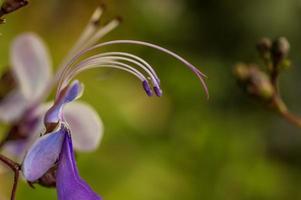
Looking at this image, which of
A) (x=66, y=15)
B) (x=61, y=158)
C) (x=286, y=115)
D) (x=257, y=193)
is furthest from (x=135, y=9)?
(x=61, y=158)

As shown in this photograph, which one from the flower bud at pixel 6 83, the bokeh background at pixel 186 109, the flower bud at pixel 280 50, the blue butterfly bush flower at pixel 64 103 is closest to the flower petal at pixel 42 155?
the blue butterfly bush flower at pixel 64 103

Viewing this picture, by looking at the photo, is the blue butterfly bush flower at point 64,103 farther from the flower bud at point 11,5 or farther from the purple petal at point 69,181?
the flower bud at point 11,5

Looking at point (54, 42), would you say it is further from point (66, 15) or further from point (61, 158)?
point (61, 158)

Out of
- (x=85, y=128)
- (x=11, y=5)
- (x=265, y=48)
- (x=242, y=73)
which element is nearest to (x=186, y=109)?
(x=242, y=73)

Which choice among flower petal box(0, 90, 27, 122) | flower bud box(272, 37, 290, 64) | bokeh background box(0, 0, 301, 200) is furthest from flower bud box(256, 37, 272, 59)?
bokeh background box(0, 0, 301, 200)

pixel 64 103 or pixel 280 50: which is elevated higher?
pixel 64 103

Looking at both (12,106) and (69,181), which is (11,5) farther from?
(12,106)
